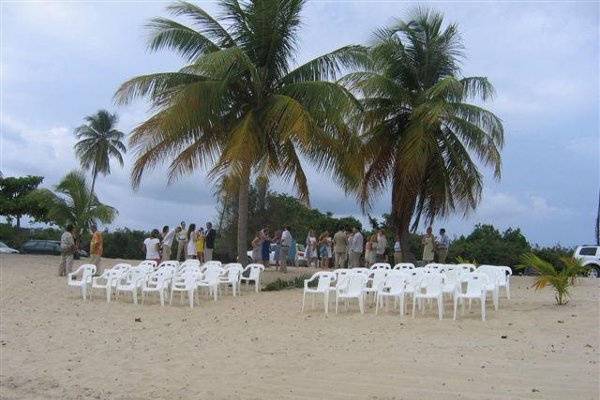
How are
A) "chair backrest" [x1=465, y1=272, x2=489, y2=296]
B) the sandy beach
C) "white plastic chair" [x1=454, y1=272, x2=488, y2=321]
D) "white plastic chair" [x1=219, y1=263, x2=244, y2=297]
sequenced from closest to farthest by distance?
the sandy beach, "white plastic chair" [x1=454, y1=272, x2=488, y2=321], "chair backrest" [x1=465, y1=272, x2=489, y2=296], "white plastic chair" [x1=219, y1=263, x2=244, y2=297]

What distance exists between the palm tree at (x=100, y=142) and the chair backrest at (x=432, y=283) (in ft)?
130

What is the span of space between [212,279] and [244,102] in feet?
19.4

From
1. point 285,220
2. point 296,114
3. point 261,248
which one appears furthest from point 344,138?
point 285,220

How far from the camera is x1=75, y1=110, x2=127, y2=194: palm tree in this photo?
48.9m

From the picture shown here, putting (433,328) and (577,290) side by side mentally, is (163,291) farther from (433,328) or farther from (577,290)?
(577,290)

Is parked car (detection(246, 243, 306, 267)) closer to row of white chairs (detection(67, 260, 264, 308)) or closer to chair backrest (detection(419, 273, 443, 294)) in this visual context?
row of white chairs (detection(67, 260, 264, 308))

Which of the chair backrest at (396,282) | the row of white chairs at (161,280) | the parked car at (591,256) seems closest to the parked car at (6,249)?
the row of white chairs at (161,280)

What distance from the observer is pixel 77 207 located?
30.7 m

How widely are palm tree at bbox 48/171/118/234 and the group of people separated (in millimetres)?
9336

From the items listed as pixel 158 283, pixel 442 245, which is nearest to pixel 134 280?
pixel 158 283

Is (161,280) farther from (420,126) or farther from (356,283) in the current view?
(420,126)

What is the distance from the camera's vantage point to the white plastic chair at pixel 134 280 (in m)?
15.3

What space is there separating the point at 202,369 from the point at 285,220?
93.0 feet

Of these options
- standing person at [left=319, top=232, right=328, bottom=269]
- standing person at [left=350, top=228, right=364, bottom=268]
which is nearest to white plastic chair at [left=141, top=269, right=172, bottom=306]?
standing person at [left=350, top=228, right=364, bottom=268]
